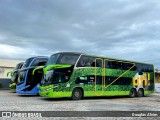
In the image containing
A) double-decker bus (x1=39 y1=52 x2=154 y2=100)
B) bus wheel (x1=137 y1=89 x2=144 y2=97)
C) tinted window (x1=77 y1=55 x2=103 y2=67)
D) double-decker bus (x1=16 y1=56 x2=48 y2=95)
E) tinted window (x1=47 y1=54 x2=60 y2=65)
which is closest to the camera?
double-decker bus (x1=39 y1=52 x2=154 y2=100)

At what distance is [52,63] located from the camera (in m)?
17.1

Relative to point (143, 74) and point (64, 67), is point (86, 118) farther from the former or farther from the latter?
point (143, 74)

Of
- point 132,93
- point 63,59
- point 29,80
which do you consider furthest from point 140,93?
point 29,80

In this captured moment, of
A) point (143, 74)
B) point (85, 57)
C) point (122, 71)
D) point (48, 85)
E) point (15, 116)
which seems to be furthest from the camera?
point (143, 74)

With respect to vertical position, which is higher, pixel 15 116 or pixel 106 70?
pixel 106 70

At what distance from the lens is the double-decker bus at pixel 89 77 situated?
16812mm

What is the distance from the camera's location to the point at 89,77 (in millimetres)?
18484

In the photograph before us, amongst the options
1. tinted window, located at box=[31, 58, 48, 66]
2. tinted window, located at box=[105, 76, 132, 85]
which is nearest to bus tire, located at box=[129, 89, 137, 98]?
tinted window, located at box=[105, 76, 132, 85]

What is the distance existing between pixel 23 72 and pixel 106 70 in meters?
7.35

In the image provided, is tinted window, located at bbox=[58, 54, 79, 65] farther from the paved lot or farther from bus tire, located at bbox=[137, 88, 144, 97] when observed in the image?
bus tire, located at bbox=[137, 88, 144, 97]

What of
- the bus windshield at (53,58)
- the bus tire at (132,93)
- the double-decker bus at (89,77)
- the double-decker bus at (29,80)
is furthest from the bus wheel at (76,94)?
the bus tire at (132,93)

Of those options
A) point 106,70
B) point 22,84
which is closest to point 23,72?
point 22,84

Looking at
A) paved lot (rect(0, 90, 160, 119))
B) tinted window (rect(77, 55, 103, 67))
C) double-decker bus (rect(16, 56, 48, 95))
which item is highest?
tinted window (rect(77, 55, 103, 67))

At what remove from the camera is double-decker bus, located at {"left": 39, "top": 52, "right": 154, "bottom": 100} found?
55.2 ft
